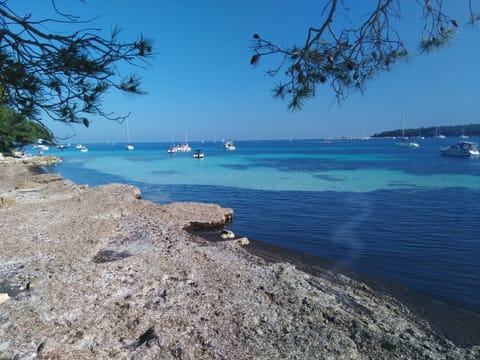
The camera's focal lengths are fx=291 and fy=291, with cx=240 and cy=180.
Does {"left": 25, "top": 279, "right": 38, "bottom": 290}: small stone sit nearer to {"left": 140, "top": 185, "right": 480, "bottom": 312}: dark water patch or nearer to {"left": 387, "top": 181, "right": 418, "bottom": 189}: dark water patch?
{"left": 140, "top": 185, "right": 480, "bottom": 312}: dark water patch

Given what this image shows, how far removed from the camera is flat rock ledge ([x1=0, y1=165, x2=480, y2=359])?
362 centimetres

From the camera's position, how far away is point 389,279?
23.1 ft

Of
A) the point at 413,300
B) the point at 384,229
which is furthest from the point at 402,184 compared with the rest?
the point at 413,300

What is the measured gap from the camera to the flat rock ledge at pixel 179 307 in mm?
3619

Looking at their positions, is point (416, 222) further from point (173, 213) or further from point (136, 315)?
point (136, 315)

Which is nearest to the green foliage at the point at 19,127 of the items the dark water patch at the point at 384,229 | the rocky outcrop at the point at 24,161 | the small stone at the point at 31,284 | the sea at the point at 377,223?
the sea at the point at 377,223

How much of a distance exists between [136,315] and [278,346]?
205 cm

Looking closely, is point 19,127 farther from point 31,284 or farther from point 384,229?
point 384,229

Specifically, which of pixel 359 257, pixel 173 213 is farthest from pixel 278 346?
pixel 173 213

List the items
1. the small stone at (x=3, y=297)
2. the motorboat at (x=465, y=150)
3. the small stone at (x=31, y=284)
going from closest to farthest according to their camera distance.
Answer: the small stone at (x=3, y=297) → the small stone at (x=31, y=284) → the motorboat at (x=465, y=150)

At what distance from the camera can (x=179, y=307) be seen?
4465mm

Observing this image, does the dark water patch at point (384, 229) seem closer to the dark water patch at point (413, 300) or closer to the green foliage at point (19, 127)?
the dark water patch at point (413, 300)

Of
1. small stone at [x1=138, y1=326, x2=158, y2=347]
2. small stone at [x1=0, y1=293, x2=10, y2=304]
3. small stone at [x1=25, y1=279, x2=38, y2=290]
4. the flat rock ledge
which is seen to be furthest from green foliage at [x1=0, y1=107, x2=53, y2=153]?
small stone at [x1=25, y1=279, x2=38, y2=290]

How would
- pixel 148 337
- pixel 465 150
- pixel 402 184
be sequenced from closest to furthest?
pixel 148 337 < pixel 402 184 < pixel 465 150
